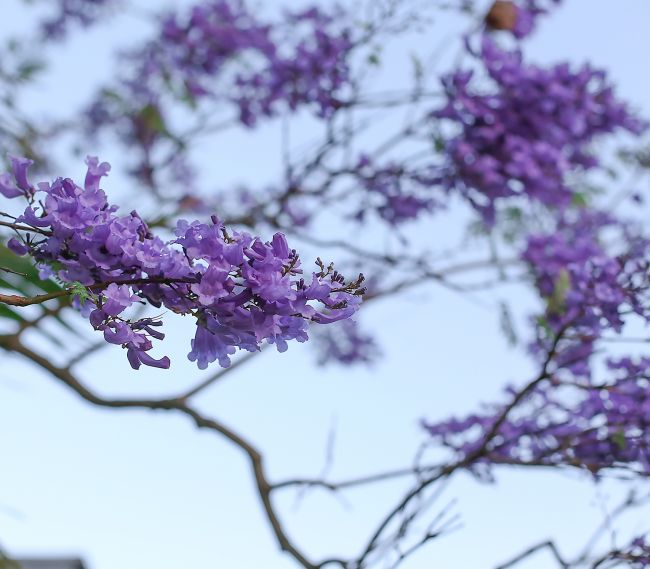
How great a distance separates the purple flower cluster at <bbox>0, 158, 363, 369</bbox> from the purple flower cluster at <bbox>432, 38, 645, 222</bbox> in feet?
9.04

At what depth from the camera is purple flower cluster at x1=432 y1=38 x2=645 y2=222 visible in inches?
166

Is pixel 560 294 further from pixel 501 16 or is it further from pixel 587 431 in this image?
pixel 501 16

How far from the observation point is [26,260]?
300 cm

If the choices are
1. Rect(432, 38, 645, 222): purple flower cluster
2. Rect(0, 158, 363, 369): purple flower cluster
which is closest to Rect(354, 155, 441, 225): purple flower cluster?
Rect(432, 38, 645, 222): purple flower cluster

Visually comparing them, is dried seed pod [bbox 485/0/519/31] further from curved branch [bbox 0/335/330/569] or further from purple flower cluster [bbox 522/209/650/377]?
curved branch [bbox 0/335/330/569]

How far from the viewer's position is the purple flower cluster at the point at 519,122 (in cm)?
421

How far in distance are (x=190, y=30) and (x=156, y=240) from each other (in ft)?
15.3

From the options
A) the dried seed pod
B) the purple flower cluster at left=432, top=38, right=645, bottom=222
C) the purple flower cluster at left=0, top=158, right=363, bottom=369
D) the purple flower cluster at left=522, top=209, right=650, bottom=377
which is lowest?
the purple flower cluster at left=0, top=158, right=363, bottom=369

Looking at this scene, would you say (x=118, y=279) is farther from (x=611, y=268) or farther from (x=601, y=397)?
(x=601, y=397)

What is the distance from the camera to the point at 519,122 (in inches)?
169

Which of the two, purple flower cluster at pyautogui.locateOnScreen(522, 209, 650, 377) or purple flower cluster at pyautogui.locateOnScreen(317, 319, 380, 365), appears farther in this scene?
purple flower cluster at pyautogui.locateOnScreen(317, 319, 380, 365)

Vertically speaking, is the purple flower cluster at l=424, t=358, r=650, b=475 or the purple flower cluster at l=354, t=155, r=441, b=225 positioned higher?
the purple flower cluster at l=354, t=155, r=441, b=225

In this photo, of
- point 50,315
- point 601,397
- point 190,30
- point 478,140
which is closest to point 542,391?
point 601,397

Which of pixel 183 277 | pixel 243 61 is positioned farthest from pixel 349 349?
pixel 183 277
